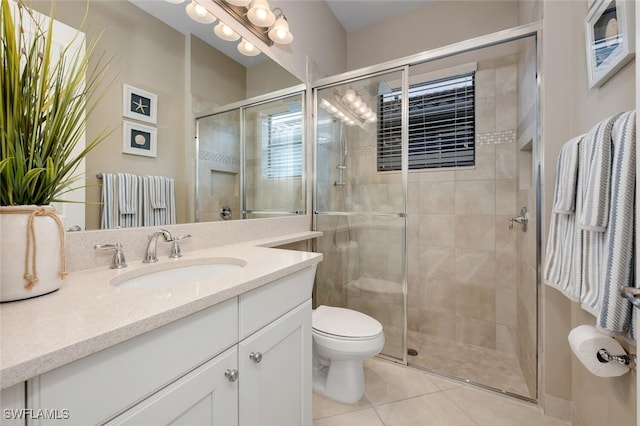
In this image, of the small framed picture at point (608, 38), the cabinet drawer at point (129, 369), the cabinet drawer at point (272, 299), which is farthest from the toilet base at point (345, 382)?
the small framed picture at point (608, 38)

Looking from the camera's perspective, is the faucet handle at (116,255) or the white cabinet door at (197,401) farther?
the faucet handle at (116,255)

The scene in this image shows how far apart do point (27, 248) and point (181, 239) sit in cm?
55

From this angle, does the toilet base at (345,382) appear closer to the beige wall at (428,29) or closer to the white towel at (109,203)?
the white towel at (109,203)

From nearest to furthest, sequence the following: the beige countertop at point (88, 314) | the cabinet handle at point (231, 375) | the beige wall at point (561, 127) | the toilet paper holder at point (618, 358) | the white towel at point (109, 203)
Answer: the beige countertop at point (88, 314) → the cabinet handle at point (231, 375) → the toilet paper holder at point (618, 358) → the white towel at point (109, 203) → the beige wall at point (561, 127)

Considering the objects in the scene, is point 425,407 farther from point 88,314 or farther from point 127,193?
point 127,193

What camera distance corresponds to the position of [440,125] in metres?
2.26

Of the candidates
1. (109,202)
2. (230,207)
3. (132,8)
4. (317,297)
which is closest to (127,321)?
(109,202)

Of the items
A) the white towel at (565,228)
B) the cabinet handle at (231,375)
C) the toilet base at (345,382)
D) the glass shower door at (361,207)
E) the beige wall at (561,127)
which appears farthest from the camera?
the glass shower door at (361,207)

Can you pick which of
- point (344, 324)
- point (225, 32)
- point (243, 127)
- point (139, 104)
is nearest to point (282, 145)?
point (243, 127)

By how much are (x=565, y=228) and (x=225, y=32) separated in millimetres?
1883

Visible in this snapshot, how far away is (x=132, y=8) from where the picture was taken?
1.01 meters

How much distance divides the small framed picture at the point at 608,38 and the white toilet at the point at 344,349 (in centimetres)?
144

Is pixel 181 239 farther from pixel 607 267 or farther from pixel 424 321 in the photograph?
pixel 424 321

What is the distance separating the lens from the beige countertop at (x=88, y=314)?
Answer: 375mm
